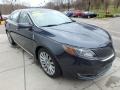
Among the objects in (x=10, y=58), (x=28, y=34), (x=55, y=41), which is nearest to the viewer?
(x=55, y=41)

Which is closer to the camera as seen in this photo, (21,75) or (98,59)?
(98,59)

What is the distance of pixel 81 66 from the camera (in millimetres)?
2748

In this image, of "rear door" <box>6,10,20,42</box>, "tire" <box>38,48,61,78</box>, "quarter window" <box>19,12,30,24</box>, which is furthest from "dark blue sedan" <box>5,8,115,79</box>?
"rear door" <box>6,10,20,42</box>

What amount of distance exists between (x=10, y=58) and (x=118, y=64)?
10.4 ft

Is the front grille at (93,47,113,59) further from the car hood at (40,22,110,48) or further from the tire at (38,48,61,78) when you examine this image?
the tire at (38,48,61,78)

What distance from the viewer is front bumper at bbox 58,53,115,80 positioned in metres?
2.74

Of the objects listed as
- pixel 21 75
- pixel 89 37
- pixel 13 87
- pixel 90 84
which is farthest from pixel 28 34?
pixel 90 84

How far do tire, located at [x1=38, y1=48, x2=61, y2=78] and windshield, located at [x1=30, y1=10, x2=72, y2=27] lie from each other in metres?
0.73

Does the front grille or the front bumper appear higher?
the front grille

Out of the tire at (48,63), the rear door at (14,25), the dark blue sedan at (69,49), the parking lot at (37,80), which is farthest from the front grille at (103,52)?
the rear door at (14,25)

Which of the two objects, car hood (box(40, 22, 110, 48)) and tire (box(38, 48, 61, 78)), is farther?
tire (box(38, 48, 61, 78))

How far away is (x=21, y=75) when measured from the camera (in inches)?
145

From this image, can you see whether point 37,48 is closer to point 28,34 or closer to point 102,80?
point 28,34

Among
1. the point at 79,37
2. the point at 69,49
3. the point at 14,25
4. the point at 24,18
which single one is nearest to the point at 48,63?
the point at 69,49
